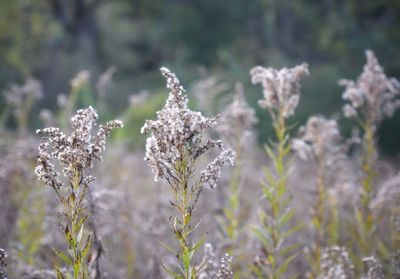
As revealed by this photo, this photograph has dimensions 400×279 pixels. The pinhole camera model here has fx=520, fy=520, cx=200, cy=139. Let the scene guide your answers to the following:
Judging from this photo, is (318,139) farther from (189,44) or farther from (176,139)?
(189,44)

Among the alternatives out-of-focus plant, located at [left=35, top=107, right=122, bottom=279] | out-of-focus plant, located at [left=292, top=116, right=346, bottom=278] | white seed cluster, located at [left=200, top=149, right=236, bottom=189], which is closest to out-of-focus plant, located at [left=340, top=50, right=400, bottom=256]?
out-of-focus plant, located at [left=292, top=116, right=346, bottom=278]

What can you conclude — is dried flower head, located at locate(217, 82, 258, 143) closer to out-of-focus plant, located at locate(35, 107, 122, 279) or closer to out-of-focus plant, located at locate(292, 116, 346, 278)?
out-of-focus plant, located at locate(292, 116, 346, 278)

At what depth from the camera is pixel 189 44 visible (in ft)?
105

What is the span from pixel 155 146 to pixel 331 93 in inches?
604

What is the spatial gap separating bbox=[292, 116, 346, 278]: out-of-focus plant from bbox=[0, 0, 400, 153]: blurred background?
26.4ft

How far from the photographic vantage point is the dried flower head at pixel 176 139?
285 cm

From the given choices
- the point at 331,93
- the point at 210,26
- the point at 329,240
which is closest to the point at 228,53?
the point at 210,26

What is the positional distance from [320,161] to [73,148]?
2818 millimetres

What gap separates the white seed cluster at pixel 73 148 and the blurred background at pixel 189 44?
9826 millimetres

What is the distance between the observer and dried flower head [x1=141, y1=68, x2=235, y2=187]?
2.85 meters

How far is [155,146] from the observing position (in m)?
2.90

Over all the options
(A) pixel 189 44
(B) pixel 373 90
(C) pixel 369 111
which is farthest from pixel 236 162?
(A) pixel 189 44

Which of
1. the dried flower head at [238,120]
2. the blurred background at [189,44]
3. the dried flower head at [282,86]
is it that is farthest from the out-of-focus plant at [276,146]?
the blurred background at [189,44]

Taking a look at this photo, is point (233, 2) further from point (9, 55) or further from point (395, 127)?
point (395, 127)
